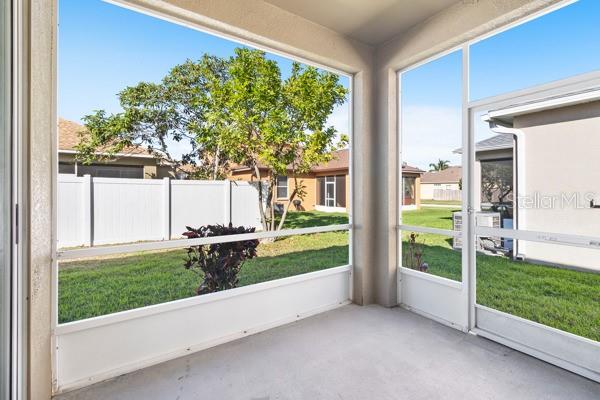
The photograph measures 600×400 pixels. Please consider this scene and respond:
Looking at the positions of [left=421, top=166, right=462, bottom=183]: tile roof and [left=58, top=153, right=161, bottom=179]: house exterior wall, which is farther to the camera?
[left=421, top=166, right=462, bottom=183]: tile roof

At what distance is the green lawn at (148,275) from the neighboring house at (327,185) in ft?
0.42

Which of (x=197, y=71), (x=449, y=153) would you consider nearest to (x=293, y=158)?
(x=197, y=71)

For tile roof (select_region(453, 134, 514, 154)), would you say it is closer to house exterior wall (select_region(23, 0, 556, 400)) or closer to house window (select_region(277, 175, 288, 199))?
house exterior wall (select_region(23, 0, 556, 400))

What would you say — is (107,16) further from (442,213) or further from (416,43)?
(442,213)

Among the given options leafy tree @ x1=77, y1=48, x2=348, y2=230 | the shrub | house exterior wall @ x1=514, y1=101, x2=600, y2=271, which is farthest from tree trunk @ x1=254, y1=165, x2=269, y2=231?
house exterior wall @ x1=514, y1=101, x2=600, y2=271

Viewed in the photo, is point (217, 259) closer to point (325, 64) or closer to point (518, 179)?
point (325, 64)

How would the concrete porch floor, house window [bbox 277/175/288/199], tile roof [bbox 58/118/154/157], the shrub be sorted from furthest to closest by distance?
house window [bbox 277/175/288/199] < the shrub < tile roof [bbox 58/118/154/157] < the concrete porch floor

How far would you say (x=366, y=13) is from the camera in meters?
2.74

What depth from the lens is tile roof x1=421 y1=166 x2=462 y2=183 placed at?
113 inches

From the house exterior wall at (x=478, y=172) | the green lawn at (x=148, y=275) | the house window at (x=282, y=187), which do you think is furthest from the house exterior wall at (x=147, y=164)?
the house exterior wall at (x=478, y=172)

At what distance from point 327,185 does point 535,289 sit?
216 cm

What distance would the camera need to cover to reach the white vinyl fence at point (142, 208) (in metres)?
2.11

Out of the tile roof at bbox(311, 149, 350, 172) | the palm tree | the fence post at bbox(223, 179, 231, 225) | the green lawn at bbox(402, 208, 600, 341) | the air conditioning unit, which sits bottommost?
the green lawn at bbox(402, 208, 600, 341)

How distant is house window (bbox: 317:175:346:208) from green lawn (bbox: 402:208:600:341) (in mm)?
1066
